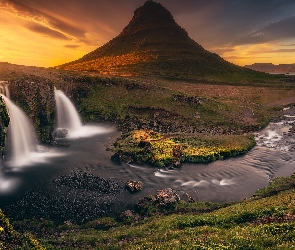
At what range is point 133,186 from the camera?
37438 millimetres

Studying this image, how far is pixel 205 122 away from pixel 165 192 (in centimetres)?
4326

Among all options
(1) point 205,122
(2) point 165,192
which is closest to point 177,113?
(1) point 205,122

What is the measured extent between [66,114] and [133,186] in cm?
4082

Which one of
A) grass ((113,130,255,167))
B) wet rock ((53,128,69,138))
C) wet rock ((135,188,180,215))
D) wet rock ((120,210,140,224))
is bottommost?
wet rock ((120,210,140,224))

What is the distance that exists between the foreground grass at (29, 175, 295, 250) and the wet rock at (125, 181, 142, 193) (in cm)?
761

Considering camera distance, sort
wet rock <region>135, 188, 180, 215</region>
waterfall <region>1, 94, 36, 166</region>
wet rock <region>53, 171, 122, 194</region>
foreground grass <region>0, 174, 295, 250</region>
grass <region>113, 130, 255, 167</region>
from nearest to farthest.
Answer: foreground grass <region>0, 174, 295, 250</region>, wet rock <region>135, 188, 180, 215</region>, wet rock <region>53, 171, 122, 194</region>, grass <region>113, 130, 255, 167</region>, waterfall <region>1, 94, 36, 166</region>

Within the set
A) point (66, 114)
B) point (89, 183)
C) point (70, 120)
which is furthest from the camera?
point (66, 114)

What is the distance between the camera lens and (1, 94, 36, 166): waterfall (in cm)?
4866

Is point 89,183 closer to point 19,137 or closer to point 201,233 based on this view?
point 201,233

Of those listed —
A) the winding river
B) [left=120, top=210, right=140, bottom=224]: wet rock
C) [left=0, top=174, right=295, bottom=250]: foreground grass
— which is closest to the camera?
[left=0, top=174, right=295, bottom=250]: foreground grass

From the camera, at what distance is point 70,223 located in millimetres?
30125

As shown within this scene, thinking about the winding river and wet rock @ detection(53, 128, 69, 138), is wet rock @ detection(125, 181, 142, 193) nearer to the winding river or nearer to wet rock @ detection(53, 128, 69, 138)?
the winding river

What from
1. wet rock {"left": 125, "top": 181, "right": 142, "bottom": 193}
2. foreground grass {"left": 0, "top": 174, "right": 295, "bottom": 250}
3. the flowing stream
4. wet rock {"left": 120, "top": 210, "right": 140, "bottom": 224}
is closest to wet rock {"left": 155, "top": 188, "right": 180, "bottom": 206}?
foreground grass {"left": 0, "top": 174, "right": 295, "bottom": 250}

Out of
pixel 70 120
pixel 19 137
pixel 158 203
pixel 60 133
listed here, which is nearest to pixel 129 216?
pixel 158 203
